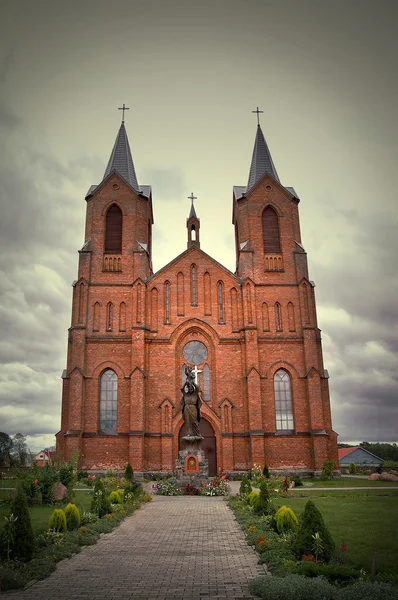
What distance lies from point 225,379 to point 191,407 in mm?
7368

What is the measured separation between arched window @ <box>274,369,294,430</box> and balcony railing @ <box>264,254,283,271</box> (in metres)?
7.99

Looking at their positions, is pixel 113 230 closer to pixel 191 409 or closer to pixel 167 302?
pixel 167 302

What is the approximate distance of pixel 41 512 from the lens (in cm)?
1648

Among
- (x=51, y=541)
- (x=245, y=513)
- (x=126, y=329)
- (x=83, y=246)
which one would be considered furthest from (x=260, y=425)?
(x=51, y=541)

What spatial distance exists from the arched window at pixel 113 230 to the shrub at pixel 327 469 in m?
21.4

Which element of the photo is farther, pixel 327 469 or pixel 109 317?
pixel 109 317

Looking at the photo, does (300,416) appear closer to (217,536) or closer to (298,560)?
(217,536)

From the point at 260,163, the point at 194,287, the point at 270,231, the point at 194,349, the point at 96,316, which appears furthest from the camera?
the point at 260,163

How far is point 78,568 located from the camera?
31.7 ft

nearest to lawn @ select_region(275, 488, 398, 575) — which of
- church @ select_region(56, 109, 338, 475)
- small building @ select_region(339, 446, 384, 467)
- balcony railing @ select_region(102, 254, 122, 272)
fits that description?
church @ select_region(56, 109, 338, 475)

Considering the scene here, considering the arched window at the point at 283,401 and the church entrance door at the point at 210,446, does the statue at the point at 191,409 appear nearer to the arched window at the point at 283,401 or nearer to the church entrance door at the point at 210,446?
the church entrance door at the point at 210,446

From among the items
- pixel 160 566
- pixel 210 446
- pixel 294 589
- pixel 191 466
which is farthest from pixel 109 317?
pixel 294 589

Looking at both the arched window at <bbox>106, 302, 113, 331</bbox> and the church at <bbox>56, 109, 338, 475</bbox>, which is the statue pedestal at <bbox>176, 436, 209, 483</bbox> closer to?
the church at <bbox>56, 109, 338, 475</bbox>

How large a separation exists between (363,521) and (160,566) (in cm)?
684
